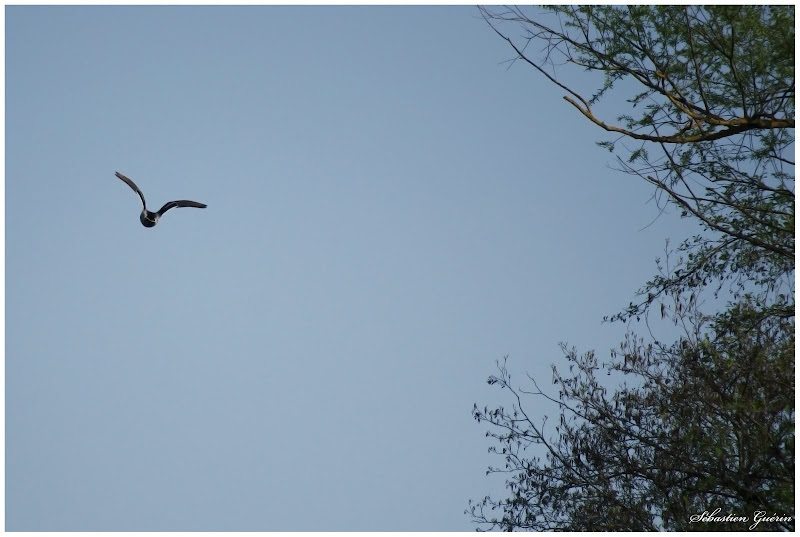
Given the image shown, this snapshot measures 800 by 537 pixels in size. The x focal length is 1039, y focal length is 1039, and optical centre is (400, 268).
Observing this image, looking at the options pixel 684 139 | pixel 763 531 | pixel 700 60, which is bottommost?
pixel 763 531

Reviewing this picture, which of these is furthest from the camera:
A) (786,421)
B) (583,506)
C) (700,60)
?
(583,506)

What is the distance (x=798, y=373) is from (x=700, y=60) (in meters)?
3.17

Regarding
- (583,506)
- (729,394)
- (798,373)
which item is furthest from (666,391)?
(798,373)

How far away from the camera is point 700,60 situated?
33.6 ft

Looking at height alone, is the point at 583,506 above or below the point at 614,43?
below

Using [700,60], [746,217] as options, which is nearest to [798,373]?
[746,217]

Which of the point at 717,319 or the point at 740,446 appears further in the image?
the point at 717,319

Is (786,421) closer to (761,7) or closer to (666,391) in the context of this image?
(666,391)

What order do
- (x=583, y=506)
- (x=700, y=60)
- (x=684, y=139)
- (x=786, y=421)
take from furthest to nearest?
(x=583, y=506), (x=786, y=421), (x=700, y=60), (x=684, y=139)

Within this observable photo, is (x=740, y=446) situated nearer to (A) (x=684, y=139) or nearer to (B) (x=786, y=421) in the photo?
(B) (x=786, y=421)

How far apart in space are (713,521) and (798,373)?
2.23m

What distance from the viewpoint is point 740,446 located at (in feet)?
36.2

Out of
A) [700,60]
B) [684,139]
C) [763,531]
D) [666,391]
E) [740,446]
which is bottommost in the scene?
[763,531]

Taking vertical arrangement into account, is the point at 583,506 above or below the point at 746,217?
below
